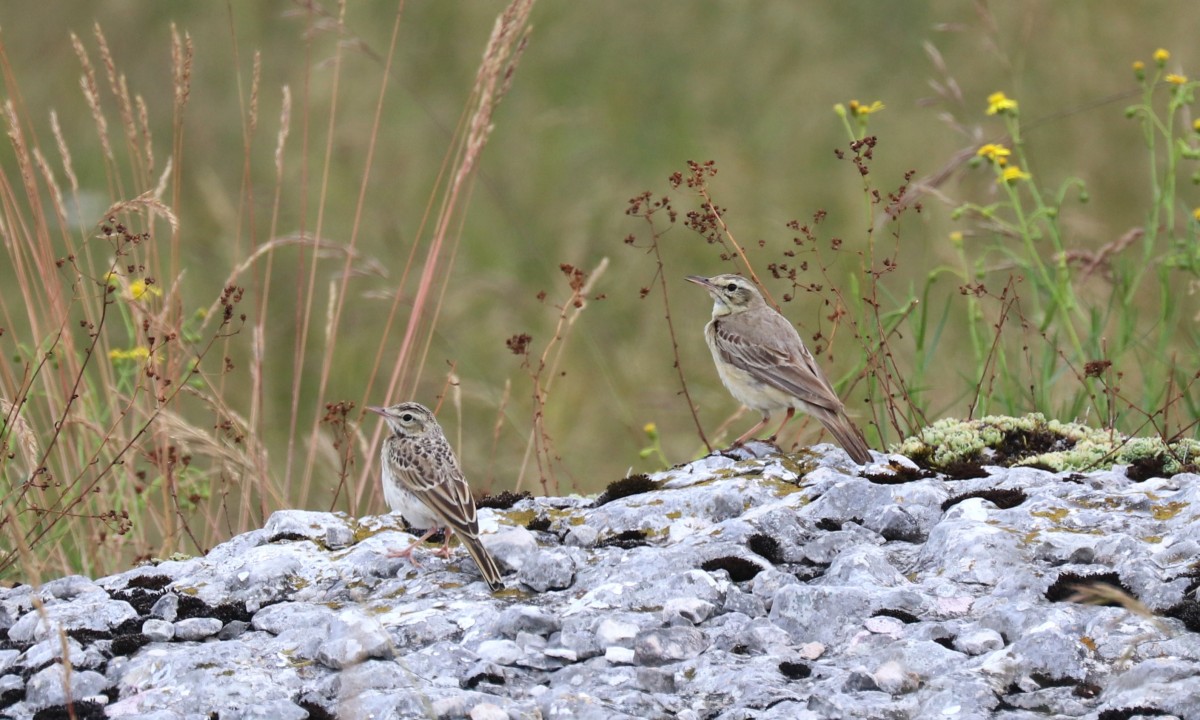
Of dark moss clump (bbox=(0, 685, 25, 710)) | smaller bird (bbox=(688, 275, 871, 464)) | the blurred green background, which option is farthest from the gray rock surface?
the blurred green background

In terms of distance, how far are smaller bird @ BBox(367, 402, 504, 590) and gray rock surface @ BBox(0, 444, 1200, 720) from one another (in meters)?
0.11

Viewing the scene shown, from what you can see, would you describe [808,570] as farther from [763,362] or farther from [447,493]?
[763,362]

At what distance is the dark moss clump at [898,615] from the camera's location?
4785 mm

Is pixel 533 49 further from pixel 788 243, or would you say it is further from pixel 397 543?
pixel 397 543

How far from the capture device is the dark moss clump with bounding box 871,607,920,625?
15.7ft

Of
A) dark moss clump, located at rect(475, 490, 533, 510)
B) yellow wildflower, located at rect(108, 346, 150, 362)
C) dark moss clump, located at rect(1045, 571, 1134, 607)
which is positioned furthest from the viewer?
yellow wildflower, located at rect(108, 346, 150, 362)

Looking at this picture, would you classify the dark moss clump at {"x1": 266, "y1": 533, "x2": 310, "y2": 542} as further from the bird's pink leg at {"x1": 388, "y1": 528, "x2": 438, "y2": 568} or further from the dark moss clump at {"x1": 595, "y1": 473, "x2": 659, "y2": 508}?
the dark moss clump at {"x1": 595, "y1": 473, "x2": 659, "y2": 508}

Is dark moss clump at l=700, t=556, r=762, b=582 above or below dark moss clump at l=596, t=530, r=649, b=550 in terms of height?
above

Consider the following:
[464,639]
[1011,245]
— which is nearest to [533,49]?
[1011,245]

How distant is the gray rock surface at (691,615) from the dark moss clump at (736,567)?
0.01 metres

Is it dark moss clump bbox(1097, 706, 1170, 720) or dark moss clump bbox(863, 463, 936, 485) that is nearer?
dark moss clump bbox(1097, 706, 1170, 720)

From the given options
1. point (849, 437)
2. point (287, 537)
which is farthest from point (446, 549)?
point (849, 437)

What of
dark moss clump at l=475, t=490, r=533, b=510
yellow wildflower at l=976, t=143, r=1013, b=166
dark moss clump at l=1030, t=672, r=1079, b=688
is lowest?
dark moss clump at l=475, t=490, r=533, b=510

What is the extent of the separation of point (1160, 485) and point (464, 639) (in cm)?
260
